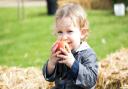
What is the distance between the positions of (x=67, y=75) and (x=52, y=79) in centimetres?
18

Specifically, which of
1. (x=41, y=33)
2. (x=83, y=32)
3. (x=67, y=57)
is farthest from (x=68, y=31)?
(x=41, y=33)

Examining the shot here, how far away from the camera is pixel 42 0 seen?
2788 cm

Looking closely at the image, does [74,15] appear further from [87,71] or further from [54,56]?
[87,71]

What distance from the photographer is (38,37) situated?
14234mm

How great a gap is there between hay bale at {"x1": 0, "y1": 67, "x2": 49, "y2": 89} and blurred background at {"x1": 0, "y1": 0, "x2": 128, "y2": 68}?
2.07m

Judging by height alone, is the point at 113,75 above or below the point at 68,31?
below

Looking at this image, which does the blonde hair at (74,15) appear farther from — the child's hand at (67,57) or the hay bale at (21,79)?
the hay bale at (21,79)

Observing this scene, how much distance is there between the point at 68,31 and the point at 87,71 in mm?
443

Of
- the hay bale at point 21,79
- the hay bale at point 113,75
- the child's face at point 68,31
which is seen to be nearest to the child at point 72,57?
the child's face at point 68,31

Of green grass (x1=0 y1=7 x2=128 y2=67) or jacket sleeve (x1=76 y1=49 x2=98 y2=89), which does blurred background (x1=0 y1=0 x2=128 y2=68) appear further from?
jacket sleeve (x1=76 y1=49 x2=98 y2=89)

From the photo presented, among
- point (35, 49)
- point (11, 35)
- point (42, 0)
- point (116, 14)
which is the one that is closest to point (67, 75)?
point (35, 49)

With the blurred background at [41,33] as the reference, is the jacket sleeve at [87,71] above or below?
above

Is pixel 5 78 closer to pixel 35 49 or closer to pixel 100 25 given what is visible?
pixel 35 49

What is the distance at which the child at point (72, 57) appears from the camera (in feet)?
15.7
